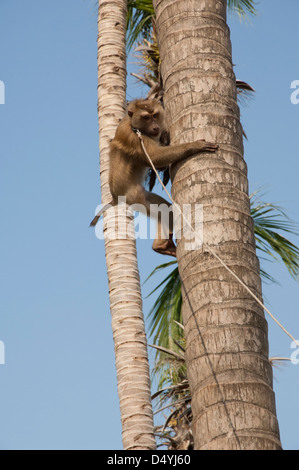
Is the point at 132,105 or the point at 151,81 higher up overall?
the point at 151,81

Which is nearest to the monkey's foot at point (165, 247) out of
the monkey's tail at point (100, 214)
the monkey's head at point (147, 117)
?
the monkey's head at point (147, 117)

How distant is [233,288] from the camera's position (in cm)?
385

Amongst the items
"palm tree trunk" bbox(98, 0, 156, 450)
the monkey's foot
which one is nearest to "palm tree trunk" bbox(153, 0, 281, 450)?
the monkey's foot

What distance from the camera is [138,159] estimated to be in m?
7.25

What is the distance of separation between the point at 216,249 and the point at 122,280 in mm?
4130

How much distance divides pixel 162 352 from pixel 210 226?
7.63 m

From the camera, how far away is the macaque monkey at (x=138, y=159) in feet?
22.8

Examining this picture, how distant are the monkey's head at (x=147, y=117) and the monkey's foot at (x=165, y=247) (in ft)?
3.52

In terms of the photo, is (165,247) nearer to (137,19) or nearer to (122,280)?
(122,280)

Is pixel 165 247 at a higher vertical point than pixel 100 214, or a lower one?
lower

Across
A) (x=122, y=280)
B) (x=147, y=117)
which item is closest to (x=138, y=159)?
(x=147, y=117)

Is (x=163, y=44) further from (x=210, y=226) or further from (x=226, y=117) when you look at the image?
(x=210, y=226)
